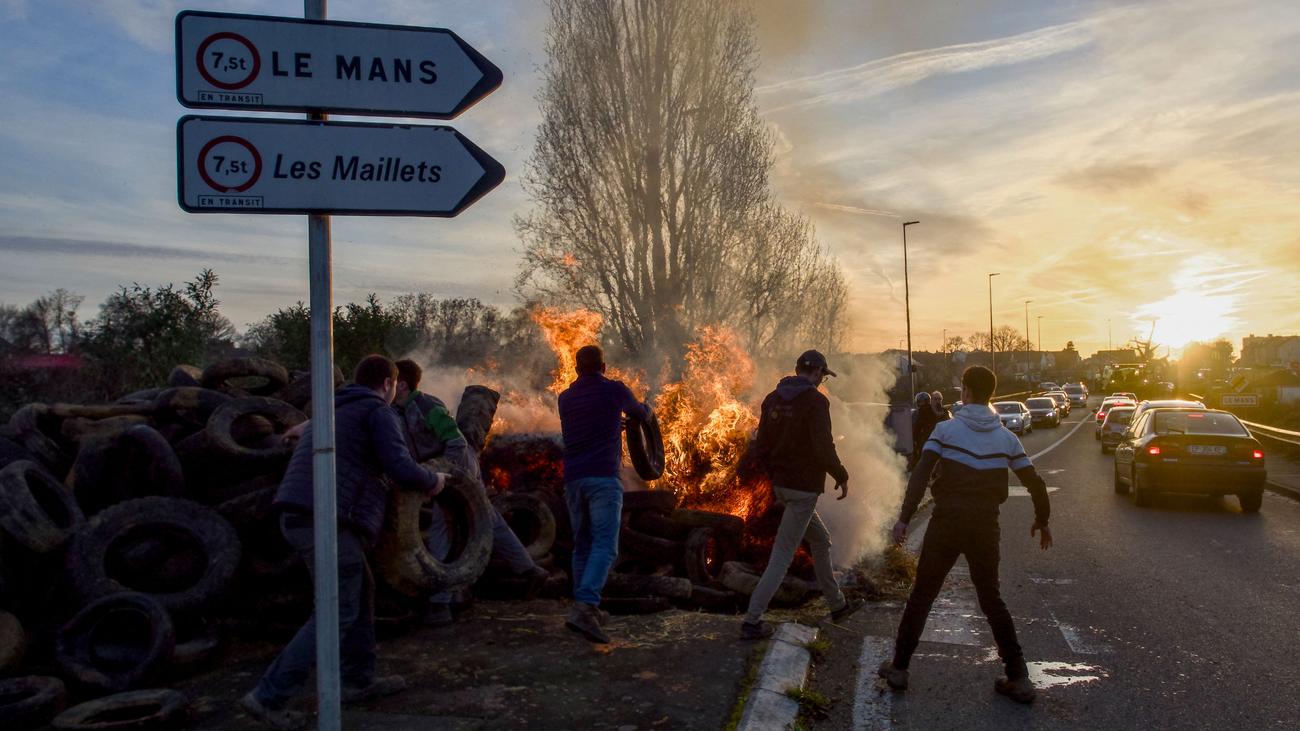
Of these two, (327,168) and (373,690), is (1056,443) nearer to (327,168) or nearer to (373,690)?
(373,690)

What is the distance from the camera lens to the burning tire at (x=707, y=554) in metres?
8.45

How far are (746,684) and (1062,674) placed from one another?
2.15m

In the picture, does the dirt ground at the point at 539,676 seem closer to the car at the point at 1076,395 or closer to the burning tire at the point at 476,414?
the burning tire at the point at 476,414

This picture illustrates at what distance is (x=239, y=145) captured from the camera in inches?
130

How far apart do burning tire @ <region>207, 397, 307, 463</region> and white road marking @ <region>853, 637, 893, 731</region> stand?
195 inches

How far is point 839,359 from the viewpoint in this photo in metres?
34.6

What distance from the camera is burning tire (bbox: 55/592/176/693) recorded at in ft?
17.3

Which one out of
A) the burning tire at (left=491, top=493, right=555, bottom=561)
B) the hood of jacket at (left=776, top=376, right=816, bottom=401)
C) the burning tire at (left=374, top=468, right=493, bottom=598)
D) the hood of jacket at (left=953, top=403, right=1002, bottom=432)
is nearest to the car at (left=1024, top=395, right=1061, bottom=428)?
the burning tire at (left=491, top=493, right=555, bottom=561)

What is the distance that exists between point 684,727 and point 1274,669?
4032mm

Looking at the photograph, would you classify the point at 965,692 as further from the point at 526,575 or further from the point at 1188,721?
the point at 526,575

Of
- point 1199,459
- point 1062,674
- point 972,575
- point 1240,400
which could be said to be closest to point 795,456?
point 972,575

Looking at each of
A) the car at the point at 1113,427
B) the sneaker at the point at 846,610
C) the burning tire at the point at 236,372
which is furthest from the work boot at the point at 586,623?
the car at the point at 1113,427

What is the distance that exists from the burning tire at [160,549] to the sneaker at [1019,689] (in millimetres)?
5070

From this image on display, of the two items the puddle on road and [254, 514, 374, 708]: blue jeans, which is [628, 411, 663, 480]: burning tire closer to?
[254, 514, 374, 708]: blue jeans
